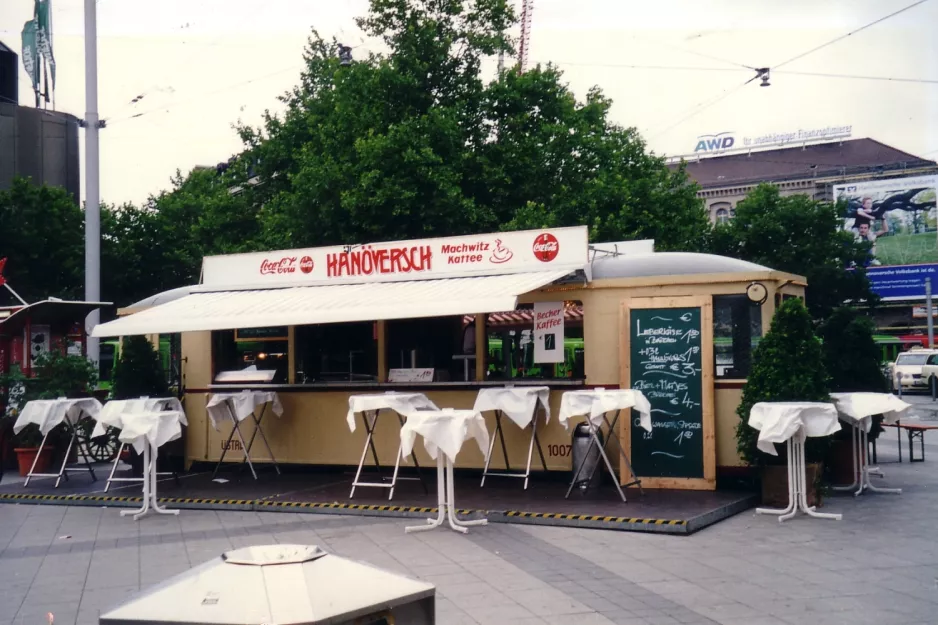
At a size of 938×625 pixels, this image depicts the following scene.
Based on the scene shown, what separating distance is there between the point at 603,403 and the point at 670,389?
153 cm

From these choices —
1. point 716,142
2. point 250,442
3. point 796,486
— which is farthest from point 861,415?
point 716,142

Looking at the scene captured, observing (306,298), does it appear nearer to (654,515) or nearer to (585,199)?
(654,515)

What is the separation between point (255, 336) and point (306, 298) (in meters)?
1.85

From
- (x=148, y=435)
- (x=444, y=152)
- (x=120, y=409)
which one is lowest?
(x=148, y=435)

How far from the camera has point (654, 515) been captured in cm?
924

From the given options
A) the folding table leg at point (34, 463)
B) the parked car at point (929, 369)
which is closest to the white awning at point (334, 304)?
the folding table leg at point (34, 463)

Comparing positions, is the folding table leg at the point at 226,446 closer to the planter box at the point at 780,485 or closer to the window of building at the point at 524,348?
the window of building at the point at 524,348

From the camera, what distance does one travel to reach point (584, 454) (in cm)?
1086

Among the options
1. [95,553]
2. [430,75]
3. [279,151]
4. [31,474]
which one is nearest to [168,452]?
[31,474]

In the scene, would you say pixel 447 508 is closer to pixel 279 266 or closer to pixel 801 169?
pixel 279 266

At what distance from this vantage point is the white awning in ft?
34.9

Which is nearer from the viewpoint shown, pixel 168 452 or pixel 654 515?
pixel 654 515

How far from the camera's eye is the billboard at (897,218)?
196ft

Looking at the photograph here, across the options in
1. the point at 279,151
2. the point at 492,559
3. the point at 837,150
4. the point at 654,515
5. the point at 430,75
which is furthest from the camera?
the point at 837,150
